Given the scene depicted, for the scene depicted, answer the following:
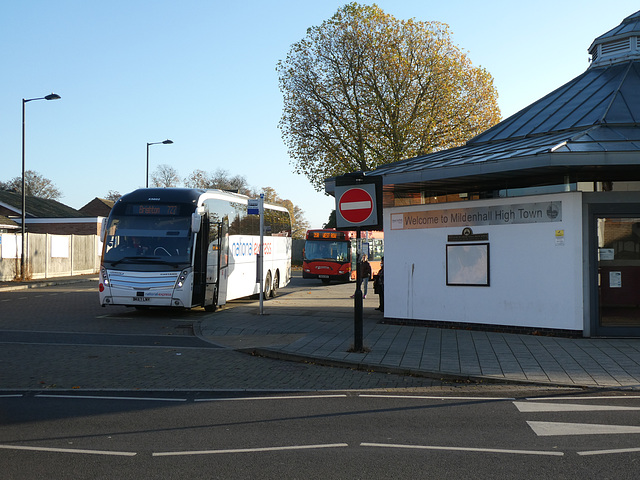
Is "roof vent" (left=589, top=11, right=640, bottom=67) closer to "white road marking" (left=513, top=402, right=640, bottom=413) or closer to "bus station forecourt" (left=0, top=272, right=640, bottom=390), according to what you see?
"bus station forecourt" (left=0, top=272, right=640, bottom=390)

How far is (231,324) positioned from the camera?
1639 centimetres

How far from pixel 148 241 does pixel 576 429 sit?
538 inches

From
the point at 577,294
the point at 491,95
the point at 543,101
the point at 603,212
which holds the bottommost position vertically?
the point at 577,294

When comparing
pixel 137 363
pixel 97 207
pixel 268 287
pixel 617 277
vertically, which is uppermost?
pixel 97 207

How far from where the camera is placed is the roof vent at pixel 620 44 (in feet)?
59.8

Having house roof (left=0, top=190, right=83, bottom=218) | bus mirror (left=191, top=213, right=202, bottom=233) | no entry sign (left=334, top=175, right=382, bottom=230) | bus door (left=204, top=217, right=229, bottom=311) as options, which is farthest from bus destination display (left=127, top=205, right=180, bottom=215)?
house roof (left=0, top=190, right=83, bottom=218)

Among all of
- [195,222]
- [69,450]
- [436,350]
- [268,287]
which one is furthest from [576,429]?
[268,287]

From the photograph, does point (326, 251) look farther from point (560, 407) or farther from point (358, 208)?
point (560, 407)

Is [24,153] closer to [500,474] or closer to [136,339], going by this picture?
[136,339]

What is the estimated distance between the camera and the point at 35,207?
61906mm

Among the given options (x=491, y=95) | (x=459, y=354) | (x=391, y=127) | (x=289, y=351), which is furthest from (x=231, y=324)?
(x=491, y=95)

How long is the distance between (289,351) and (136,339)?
4065 millimetres

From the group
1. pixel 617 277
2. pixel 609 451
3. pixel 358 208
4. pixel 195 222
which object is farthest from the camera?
pixel 195 222

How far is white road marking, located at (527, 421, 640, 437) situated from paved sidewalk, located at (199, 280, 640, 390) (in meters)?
2.26
